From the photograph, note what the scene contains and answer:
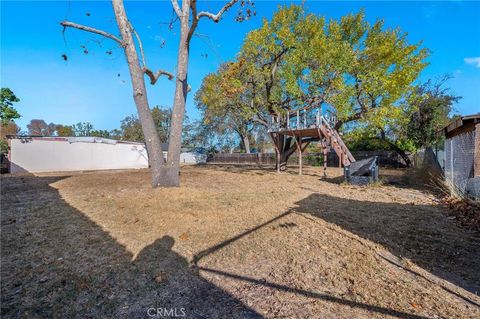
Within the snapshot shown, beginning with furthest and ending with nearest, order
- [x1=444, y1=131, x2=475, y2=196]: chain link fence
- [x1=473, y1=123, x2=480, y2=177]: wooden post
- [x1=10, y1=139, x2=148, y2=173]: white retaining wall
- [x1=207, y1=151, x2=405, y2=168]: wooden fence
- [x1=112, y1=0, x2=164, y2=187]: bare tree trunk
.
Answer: [x1=207, y1=151, x2=405, y2=168]: wooden fence, [x1=10, y1=139, x2=148, y2=173]: white retaining wall, [x1=112, y1=0, x2=164, y2=187]: bare tree trunk, [x1=444, y1=131, x2=475, y2=196]: chain link fence, [x1=473, y1=123, x2=480, y2=177]: wooden post

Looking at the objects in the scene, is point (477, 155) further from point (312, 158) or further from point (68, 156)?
point (68, 156)

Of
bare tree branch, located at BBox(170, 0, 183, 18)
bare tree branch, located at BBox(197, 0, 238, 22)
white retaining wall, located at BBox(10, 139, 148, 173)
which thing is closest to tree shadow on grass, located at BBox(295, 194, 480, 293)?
bare tree branch, located at BBox(197, 0, 238, 22)

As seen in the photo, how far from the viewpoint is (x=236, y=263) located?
8.50 ft

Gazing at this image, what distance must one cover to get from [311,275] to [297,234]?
1.11 meters

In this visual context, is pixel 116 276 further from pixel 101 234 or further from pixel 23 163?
pixel 23 163

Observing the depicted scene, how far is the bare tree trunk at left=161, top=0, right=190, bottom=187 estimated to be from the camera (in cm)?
657

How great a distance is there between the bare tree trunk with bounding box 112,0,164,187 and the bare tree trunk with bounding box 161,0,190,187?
0.27 metres

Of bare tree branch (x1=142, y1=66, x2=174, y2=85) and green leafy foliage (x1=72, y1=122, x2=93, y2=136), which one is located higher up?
green leafy foliage (x1=72, y1=122, x2=93, y2=136)

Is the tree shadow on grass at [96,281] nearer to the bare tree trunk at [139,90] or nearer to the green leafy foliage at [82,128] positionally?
the bare tree trunk at [139,90]

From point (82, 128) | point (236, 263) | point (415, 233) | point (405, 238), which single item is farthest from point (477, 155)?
point (82, 128)

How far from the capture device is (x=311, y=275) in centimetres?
233

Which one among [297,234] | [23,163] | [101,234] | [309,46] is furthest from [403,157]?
[23,163]

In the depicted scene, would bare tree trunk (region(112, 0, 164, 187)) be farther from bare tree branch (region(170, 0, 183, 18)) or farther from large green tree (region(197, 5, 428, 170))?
large green tree (region(197, 5, 428, 170))

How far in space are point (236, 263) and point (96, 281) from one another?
1.36 metres
